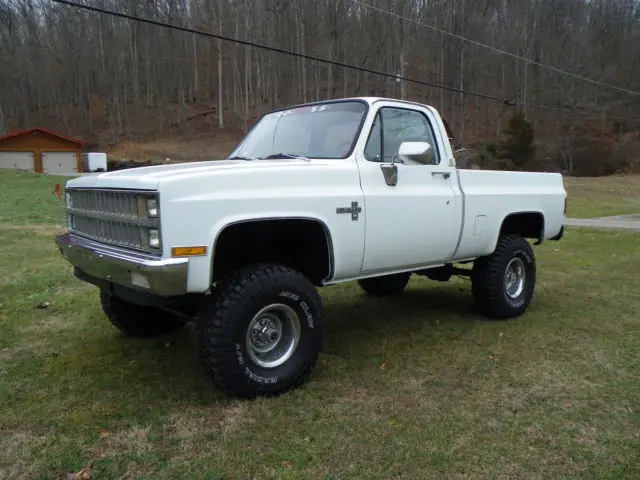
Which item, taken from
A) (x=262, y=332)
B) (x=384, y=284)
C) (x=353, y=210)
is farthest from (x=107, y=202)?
(x=384, y=284)

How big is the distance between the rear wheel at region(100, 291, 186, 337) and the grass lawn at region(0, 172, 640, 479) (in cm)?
12

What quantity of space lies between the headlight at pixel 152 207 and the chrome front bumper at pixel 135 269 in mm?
250

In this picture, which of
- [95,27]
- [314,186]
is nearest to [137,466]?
[314,186]

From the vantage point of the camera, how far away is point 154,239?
3404 millimetres

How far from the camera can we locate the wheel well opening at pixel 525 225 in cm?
622

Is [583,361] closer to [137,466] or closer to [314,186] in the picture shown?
[314,186]

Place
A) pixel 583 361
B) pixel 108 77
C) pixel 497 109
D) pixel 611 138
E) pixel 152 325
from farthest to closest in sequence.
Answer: pixel 108 77 < pixel 497 109 < pixel 611 138 < pixel 152 325 < pixel 583 361

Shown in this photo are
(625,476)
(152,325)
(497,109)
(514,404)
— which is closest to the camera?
(625,476)

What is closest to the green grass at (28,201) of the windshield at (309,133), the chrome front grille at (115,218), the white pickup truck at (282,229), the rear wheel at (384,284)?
the rear wheel at (384,284)

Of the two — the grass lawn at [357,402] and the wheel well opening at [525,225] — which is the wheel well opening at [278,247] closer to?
the grass lawn at [357,402]

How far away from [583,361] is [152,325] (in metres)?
3.70

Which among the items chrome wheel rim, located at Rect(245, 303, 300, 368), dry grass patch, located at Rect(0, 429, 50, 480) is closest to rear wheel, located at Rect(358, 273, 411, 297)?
chrome wheel rim, located at Rect(245, 303, 300, 368)

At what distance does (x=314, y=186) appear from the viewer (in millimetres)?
4012

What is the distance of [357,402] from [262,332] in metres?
0.80
